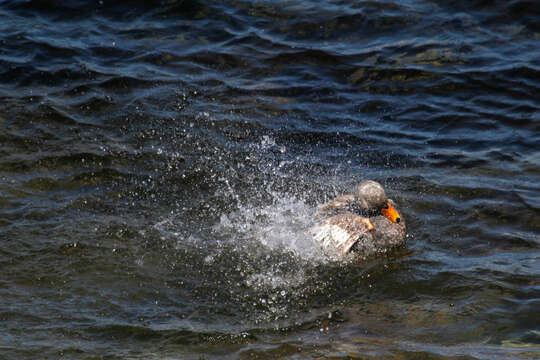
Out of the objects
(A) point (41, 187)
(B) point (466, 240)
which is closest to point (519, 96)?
(B) point (466, 240)

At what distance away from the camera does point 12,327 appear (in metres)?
5.16

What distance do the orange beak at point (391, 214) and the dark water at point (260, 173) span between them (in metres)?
0.36

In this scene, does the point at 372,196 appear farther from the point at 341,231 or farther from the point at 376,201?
the point at 341,231

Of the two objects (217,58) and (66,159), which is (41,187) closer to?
(66,159)

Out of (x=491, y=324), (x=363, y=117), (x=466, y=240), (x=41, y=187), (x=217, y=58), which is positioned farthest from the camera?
(x=217, y=58)

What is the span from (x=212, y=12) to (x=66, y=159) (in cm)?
541

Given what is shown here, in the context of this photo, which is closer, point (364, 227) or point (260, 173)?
point (364, 227)

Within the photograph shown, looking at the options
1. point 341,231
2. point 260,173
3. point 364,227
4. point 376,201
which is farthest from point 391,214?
point 260,173

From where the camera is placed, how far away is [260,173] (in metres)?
7.96

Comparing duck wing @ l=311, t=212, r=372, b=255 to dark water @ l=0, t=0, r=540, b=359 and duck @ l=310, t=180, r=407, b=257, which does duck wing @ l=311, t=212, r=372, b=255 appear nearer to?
duck @ l=310, t=180, r=407, b=257

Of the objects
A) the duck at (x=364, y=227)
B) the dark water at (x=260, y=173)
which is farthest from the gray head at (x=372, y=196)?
the dark water at (x=260, y=173)

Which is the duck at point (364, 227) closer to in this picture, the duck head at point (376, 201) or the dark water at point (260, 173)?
the duck head at point (376, 201)

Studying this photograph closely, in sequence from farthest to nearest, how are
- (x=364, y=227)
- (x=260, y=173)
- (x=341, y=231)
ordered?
(x=260, y=173), (x=364, y=227), (x=341, y=231)

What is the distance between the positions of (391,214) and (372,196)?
0.90 feet
